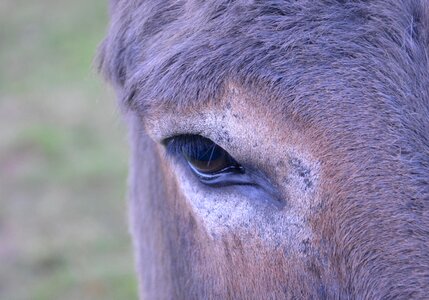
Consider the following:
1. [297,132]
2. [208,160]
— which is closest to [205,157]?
[208,160]

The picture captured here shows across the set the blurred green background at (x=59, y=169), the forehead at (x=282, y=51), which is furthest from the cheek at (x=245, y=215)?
the blurred green background at (x=59, y=169)

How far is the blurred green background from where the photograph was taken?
673cm

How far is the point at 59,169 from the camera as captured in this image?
8016mm

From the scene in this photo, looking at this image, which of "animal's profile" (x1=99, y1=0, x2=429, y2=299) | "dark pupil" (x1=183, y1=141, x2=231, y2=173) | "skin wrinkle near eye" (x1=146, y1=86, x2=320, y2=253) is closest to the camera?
"animal's profile" (x1=99, y1=0, x2=429, y2=299)

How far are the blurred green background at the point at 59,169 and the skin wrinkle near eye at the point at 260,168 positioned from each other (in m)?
3.31

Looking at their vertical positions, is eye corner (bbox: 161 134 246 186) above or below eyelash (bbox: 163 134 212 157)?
below

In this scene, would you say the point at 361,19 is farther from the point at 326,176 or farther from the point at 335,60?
the point at 326,176

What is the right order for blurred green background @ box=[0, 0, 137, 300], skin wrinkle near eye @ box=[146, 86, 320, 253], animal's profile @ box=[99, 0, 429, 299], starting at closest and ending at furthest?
1. animal's profile @ box=[99, 0, 429, 299]
2. skin wrinkle near eye @ box=[146, 86, 320, 253]
3. blurred green background @ box=[0, 0, 137, 300]

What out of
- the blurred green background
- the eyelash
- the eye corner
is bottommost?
the eye corner

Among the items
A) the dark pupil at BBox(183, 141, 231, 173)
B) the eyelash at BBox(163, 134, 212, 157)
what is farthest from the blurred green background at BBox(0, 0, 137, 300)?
the dark pupil at BBox(183, 141, 231, 173)

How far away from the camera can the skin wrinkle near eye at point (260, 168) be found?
6.83 feet

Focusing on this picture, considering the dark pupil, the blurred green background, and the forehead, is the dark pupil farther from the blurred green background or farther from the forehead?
the blurred green background

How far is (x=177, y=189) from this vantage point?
2592 millimetres

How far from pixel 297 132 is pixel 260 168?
0.17m
